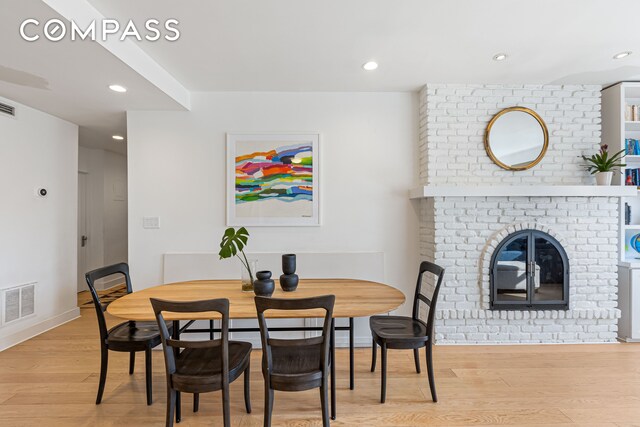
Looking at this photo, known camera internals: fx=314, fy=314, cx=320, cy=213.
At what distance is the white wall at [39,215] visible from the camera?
315cm

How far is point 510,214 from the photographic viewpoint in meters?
3.10

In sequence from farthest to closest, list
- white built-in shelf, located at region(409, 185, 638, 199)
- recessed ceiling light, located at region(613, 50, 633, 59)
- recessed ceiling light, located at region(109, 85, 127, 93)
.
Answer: white built-in shelf, located at region(409, 185, 638, 199)
recessed ceiling light, located at region(109, 85, 127, 93)
recessed ceiling light, located at region(613, 50, 633, 59)

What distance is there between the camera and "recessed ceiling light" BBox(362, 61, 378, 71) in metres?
2.69

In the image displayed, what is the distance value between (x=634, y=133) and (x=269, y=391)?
449 cm

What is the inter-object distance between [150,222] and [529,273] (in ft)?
12.6

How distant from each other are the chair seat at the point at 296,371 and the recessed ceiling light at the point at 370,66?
230cm

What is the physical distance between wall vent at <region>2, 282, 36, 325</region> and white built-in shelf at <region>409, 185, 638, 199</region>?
4.18 metres

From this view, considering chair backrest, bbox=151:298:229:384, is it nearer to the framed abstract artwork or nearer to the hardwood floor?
the hardwood floor

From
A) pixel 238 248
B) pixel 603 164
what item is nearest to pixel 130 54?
pixel 238 248

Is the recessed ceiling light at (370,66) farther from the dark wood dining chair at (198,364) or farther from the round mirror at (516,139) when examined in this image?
the dark wood dining chair at (198,364)

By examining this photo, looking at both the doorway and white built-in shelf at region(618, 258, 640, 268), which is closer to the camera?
white built-in shelf at region(618, 258, 640, 268)

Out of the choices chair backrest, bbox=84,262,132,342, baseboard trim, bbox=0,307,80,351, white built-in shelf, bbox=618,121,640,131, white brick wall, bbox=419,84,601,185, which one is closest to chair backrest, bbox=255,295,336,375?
chair backrest, bbox=84,262,132,342

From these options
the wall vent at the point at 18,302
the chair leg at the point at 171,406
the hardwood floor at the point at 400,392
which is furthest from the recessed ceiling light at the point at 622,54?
the wall vent at the point at 18,302

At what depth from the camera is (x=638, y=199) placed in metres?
3.38
